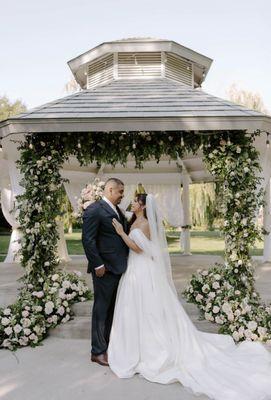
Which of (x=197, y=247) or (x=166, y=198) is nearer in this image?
(x=166, y=198)

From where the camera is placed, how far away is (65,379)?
412 centimetres

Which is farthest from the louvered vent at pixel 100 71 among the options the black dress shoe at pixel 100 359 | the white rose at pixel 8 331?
the black dress shoe at pixel 100 359

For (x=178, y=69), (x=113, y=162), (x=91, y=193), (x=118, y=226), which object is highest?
(x=178, y=69)

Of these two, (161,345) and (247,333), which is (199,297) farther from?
(161,345)

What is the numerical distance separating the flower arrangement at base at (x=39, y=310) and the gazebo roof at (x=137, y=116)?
2202 millimetres

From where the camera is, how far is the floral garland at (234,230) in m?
5.72

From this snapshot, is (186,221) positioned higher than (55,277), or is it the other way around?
(186,221)

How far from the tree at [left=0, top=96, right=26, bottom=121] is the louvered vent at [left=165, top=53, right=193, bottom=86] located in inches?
778

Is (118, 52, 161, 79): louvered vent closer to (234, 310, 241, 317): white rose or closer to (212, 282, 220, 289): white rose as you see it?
(212, 282, 220, 289): white rose

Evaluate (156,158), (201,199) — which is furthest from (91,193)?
(201,199)

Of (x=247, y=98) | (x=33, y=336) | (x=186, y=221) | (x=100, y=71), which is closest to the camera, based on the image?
(x=33, y=336)

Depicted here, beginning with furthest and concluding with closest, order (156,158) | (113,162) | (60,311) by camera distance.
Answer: (113,162), (156,158), (60,311)

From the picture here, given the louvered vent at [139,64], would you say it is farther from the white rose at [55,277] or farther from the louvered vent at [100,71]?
the white rose at [55,277]

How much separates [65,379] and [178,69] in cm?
789
